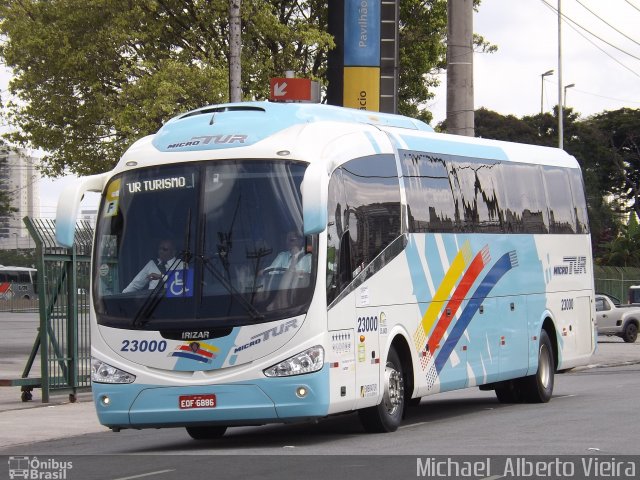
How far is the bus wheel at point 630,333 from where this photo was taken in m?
43.2

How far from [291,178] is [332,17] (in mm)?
18892

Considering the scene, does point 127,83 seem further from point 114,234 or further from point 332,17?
point 114,234

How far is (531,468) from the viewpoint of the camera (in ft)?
36.6

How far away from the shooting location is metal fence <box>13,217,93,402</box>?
20672 millimetres

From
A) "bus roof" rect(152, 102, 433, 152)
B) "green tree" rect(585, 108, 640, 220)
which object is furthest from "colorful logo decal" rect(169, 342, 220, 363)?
"green tree" rect(585, 108, 640, 220)

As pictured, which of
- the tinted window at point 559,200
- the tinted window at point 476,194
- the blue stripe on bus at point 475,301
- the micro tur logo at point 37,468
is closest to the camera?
the micro tur logo at point 37,468

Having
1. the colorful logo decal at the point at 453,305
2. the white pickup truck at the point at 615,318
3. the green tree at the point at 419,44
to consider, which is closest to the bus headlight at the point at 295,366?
the colorful logo decal at the point at 453,305

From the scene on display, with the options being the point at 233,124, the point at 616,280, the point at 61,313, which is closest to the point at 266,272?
the point at 233,124

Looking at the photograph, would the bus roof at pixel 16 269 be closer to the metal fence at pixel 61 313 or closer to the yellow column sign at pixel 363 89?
the yellow column sign at pixel 363 89

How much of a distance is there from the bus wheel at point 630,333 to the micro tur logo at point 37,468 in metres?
32.1

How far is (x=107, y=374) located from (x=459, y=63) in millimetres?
13618

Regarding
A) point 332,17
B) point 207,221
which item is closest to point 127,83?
point 332,17

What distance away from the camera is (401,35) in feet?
125

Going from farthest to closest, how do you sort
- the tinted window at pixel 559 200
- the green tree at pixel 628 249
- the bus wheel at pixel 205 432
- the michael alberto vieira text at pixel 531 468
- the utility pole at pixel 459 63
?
the green tree at pixel 628 249
the utility pole at pixel 459 63
the tinted window at pixel 559 200
the bus wheel at pixel 205 432
the michael alberto vieira text at pixel 531 468
